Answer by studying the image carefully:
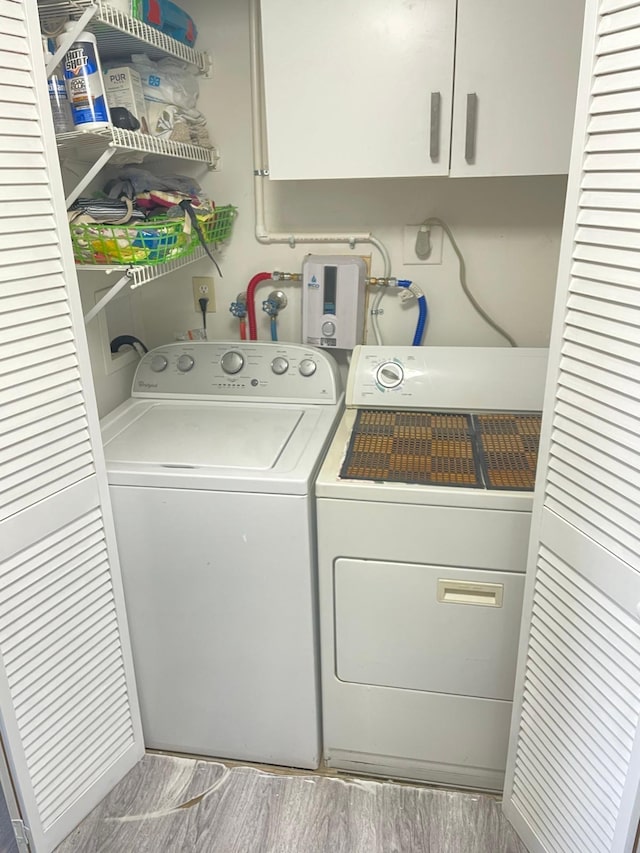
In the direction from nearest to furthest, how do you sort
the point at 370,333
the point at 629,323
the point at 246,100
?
the point at 629,323 → the point at 246,100 → the point at 370,333

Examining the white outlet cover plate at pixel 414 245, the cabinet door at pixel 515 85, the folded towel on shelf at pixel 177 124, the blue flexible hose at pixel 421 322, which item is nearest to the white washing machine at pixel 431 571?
the blue flexible hose at pixel 421 322

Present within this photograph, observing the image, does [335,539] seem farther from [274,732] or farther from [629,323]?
[629,323]

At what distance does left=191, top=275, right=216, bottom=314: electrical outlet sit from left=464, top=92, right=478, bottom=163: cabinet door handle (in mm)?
981

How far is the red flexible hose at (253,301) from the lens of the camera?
221cm

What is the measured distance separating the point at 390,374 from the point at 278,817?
4.08ft

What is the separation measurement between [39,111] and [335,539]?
43.6 inches

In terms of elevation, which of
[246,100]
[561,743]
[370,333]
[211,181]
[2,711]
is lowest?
[561,743]

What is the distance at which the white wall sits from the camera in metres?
2.02

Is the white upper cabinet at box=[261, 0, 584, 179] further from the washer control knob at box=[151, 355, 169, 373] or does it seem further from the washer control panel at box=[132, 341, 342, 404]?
the washer control knob at box=[151, 355, 169, 373]

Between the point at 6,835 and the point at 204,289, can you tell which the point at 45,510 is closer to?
the point at 6,835

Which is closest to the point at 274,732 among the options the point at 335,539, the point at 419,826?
the point at 419,826

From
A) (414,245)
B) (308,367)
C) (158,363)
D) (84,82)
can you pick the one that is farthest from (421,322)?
(84,82)

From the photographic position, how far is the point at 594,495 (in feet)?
3.92

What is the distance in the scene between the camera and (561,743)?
1377 mm
